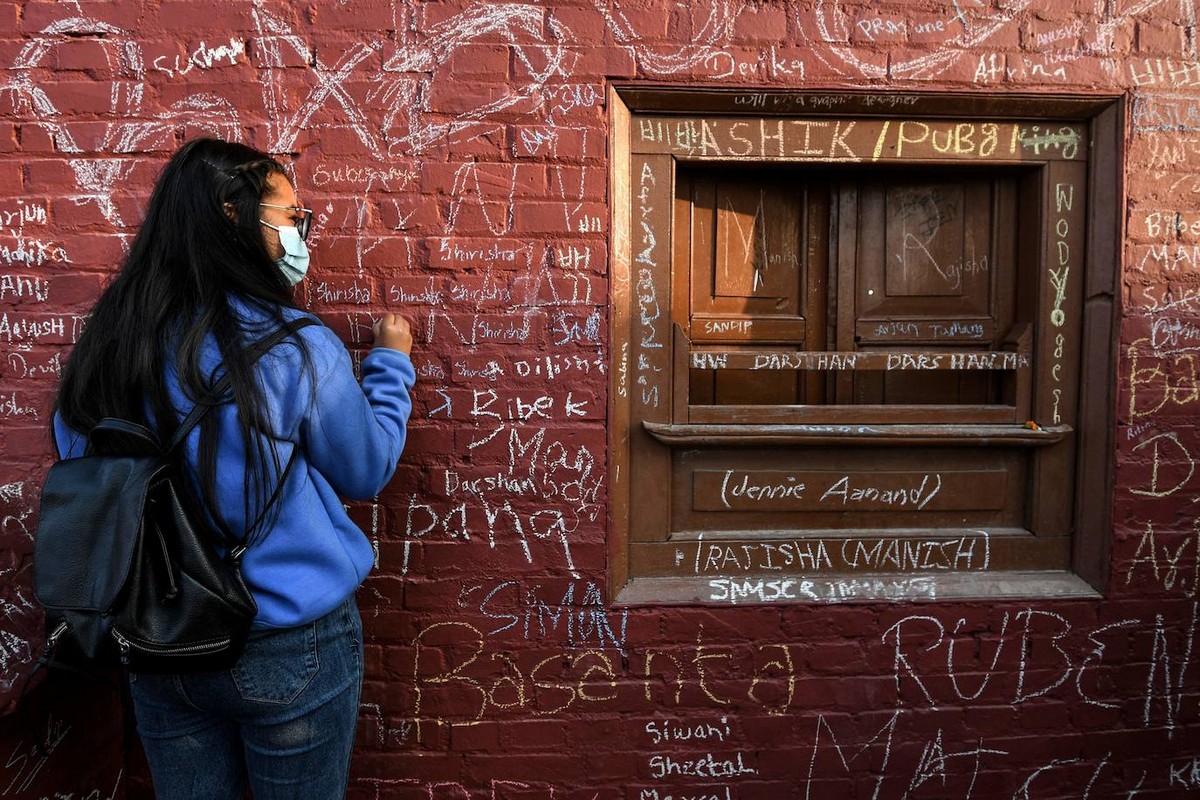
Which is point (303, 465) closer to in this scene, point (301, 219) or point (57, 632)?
point (57, 632)

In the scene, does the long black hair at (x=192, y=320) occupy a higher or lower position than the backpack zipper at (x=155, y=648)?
higher

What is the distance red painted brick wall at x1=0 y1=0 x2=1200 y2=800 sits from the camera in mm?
2330

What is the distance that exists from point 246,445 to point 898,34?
2266 mm

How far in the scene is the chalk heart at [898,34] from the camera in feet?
7.90

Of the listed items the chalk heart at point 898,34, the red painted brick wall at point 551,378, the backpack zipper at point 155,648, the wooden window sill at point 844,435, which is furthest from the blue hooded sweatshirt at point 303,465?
the chalk heart at point 898,34

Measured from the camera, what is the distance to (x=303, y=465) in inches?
64.4

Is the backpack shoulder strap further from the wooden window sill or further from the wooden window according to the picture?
the wooden window sill

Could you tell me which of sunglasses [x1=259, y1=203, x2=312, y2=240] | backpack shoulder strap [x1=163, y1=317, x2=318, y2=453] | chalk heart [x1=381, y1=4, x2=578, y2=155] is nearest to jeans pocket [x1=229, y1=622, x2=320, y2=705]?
backpack shoulder strap [x1=163, y1=317, x2=318, y2=453]

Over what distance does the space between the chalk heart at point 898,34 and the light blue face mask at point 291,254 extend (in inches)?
65.9

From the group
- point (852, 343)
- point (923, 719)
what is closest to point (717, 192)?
point (852, 343)

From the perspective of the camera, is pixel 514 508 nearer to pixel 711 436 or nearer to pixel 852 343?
pixel 711 436

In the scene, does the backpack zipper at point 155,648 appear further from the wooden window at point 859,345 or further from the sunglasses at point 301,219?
the wooden window at point 859,345

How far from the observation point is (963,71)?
2.43 metres

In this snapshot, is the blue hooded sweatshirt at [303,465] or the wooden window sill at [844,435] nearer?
the blue hooded sweatshirt at [303,465]
